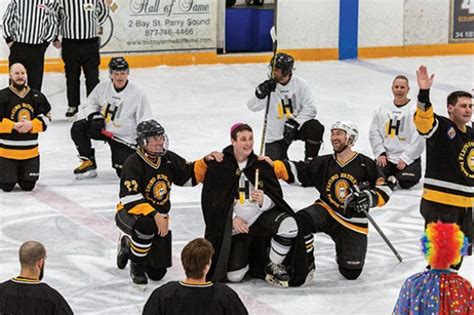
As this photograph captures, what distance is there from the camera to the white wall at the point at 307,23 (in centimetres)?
1416

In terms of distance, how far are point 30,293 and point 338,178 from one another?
8.40ft

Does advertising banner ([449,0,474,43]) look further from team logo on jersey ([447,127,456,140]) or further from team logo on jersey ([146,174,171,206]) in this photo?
team logo on jersey ([146,174,171,206])

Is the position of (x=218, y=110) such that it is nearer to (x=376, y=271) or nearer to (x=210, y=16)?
(x=210, y=16)

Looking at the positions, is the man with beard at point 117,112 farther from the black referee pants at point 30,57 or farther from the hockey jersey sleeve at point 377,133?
the black referee pants at point 30,57

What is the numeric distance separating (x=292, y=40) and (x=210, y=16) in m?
1.10

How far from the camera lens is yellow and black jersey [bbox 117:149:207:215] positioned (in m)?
6.25

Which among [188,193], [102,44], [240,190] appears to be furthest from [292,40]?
[240,190]

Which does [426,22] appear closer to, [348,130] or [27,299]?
[348,130]


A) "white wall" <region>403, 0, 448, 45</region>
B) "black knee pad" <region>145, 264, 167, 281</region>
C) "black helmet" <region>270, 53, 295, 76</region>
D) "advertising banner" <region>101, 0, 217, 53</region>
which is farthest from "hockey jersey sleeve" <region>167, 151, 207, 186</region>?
"white wall" <region>403, 0, 448, 45</region>

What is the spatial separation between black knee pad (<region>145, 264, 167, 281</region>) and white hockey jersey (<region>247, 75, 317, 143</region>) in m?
2.64

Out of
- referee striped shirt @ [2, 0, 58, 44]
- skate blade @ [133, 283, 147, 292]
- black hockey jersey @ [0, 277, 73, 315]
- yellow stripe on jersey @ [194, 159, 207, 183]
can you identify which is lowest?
skate blade @ [133, 283, 147, 292]

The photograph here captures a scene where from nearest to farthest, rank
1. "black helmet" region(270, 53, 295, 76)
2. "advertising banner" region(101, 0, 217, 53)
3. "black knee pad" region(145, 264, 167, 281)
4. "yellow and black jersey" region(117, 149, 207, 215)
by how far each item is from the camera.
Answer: "yellow and black jersey" region(117, 149, 207, 215)
"black knee pad" region(145, 264, 167, 281)
"black helmet" region(270, 53, 295, 76)
"advertising banner" region(101, 0, 217, 53)

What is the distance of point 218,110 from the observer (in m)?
11.5

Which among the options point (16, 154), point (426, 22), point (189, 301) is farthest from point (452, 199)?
point (426, 22)
